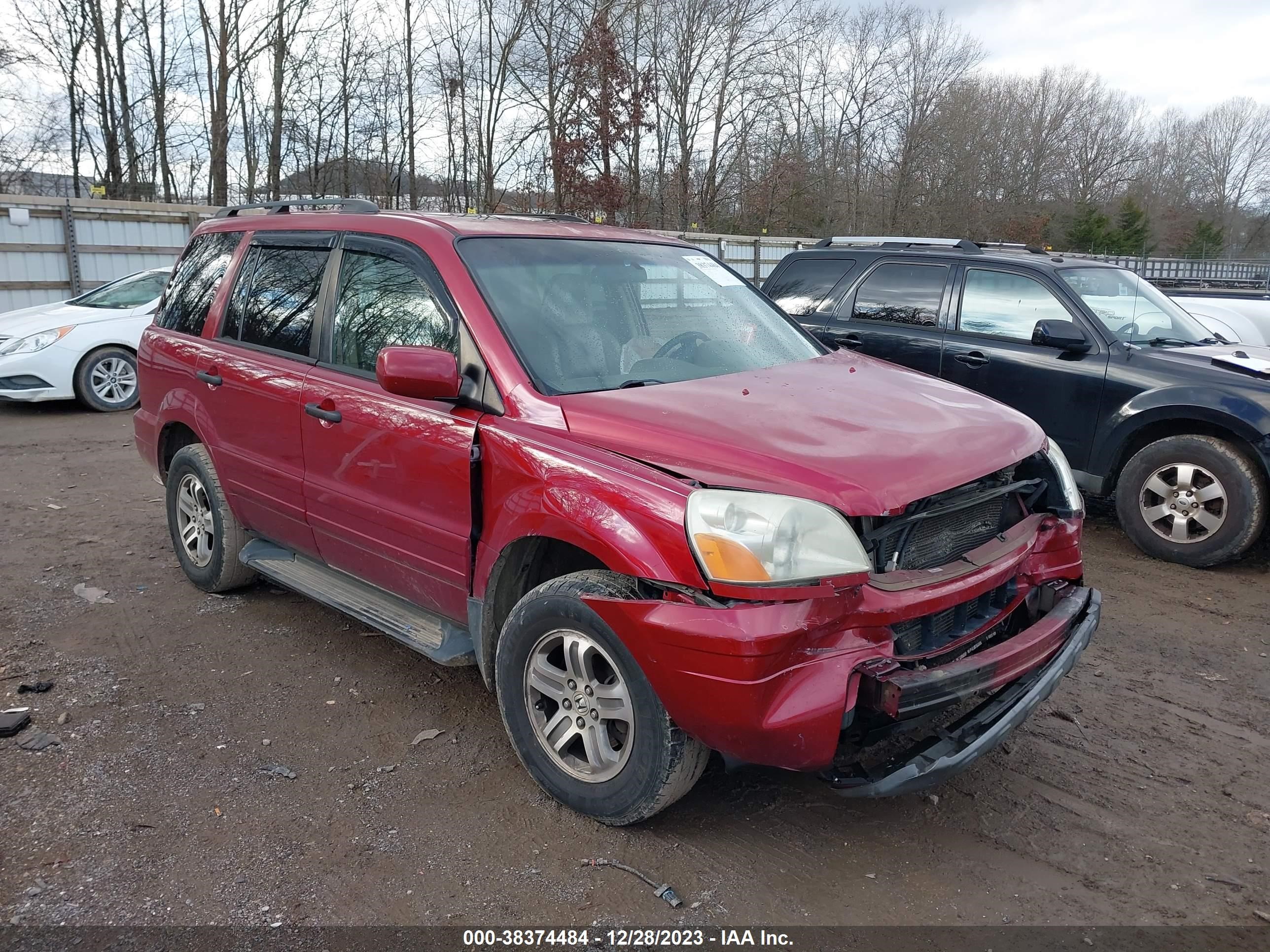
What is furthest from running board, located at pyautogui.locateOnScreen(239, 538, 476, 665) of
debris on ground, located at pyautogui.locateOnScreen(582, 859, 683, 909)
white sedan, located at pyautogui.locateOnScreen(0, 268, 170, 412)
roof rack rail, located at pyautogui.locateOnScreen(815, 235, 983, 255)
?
white sedan, located at pyautogui.locateOnScreen(0, 268, 170, 412)

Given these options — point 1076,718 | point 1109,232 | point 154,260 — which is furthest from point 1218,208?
point 1076,718

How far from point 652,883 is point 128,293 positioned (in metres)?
11.2

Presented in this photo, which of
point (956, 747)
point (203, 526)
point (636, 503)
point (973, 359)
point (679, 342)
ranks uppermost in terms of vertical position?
point (679, 342)

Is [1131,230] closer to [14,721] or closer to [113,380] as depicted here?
[113,380]

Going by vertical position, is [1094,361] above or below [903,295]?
below

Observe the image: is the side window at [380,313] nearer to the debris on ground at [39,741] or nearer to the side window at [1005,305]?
the debris on ground at [39,741]

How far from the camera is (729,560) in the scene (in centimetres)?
250

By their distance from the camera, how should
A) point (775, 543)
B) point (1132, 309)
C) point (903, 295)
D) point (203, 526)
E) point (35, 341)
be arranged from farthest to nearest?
point (35, 341) < point (903, 295) < point (1132, 309) < point (203, 526) < point (775, 543)

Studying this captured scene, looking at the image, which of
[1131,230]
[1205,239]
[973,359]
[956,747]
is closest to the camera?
[956,747]

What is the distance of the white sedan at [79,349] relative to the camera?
10.2 meters

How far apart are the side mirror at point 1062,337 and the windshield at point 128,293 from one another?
33.1 ft

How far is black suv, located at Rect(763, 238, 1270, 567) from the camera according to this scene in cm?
549

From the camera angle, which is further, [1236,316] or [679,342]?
[1236,316]

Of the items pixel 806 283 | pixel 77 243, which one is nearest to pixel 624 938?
pixel 806 283
